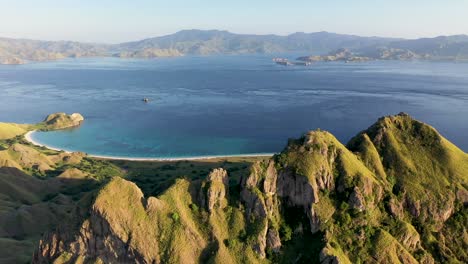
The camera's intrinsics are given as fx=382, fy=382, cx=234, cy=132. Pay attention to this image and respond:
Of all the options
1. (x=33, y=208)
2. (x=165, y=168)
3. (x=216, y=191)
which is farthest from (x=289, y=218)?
(x=165, y=168)

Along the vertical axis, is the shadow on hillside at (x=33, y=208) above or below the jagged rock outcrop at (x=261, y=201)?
below

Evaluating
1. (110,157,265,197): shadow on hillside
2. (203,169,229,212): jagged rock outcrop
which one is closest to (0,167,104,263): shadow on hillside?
(110,157,265,197): shadow on hillside

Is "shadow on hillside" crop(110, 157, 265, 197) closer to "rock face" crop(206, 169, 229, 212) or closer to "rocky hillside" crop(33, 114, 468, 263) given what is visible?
"rocky hillside" crop(33, 114, 468, 263)

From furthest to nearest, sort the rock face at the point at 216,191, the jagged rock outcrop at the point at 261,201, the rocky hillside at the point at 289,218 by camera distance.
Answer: the rock face at the point at 216,191, the jagged rock outcrop at the point at 261,201, the rocky hillside at the point at 289,218

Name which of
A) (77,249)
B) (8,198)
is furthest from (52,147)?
(77,249)

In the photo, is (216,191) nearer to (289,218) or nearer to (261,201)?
(261,201)

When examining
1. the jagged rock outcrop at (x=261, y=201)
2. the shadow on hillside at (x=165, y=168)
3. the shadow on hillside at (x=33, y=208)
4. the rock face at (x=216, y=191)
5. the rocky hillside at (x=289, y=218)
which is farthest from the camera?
the shadow on hillside at (x=165, y=168)

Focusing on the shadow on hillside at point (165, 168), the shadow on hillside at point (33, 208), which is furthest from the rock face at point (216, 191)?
the shadow on hillside at point (165, 168)

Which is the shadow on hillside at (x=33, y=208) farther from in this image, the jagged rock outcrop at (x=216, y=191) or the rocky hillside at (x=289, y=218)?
the jagged rock outcrop at (x=216, y=191)

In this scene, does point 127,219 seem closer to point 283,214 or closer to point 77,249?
point 77,249
